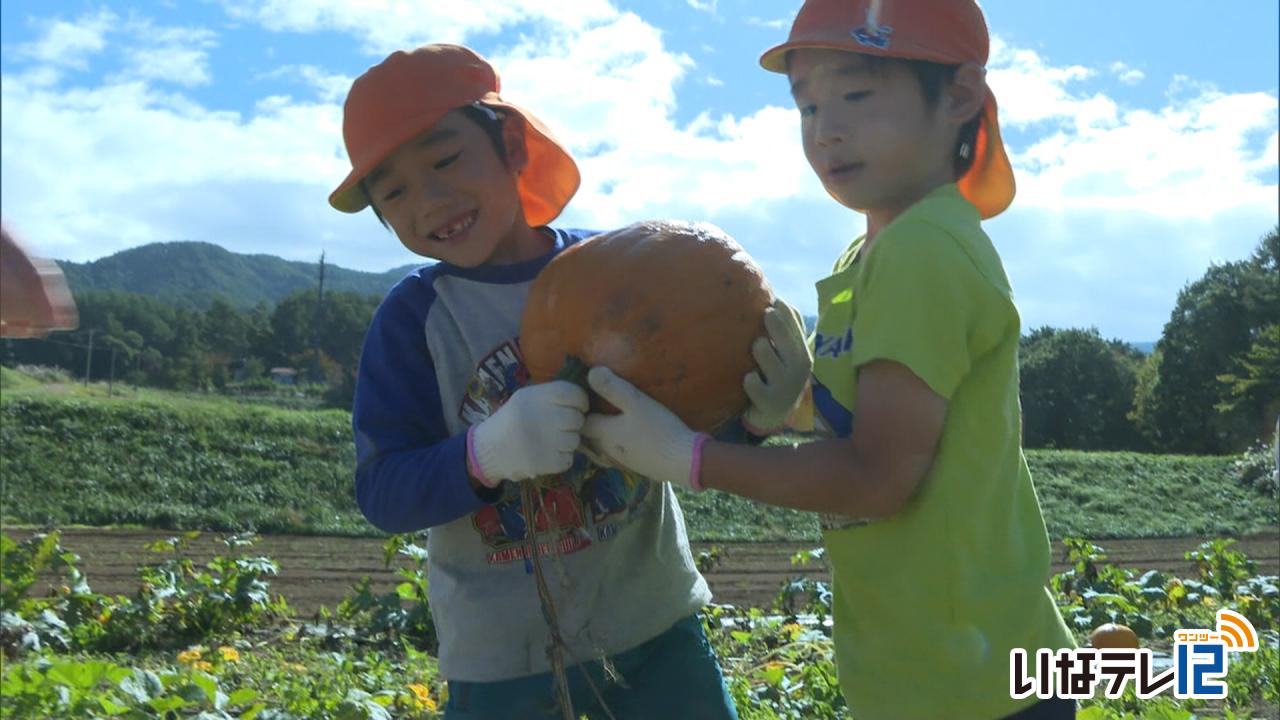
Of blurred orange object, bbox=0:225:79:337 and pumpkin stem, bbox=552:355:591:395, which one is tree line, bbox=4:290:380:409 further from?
pumpkin stem, bbox=552:355:591:395

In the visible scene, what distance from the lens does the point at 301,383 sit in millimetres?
68688

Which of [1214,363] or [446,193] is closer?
[446,193]

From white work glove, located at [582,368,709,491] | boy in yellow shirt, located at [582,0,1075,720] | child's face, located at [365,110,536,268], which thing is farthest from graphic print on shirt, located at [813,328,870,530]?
child's face, located at [365,110,536,268]

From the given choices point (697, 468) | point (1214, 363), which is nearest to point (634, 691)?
point (697, 468)

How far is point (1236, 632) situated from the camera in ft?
16.3

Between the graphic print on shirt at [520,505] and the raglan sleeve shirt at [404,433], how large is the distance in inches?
3.5

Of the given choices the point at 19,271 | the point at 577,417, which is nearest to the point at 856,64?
the point at 577,417

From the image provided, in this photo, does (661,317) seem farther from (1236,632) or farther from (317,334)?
(317,334)

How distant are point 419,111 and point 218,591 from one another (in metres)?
4.12

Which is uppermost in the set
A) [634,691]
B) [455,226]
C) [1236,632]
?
[455,226]

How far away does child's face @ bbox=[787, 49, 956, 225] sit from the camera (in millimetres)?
1849

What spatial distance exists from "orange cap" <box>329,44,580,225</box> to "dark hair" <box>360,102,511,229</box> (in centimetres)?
1

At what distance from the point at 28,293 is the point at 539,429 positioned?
107 centimetres

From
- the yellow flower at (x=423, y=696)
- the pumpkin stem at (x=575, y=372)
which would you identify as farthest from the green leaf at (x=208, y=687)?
the pumpkin stem at (x=575, y=372)
